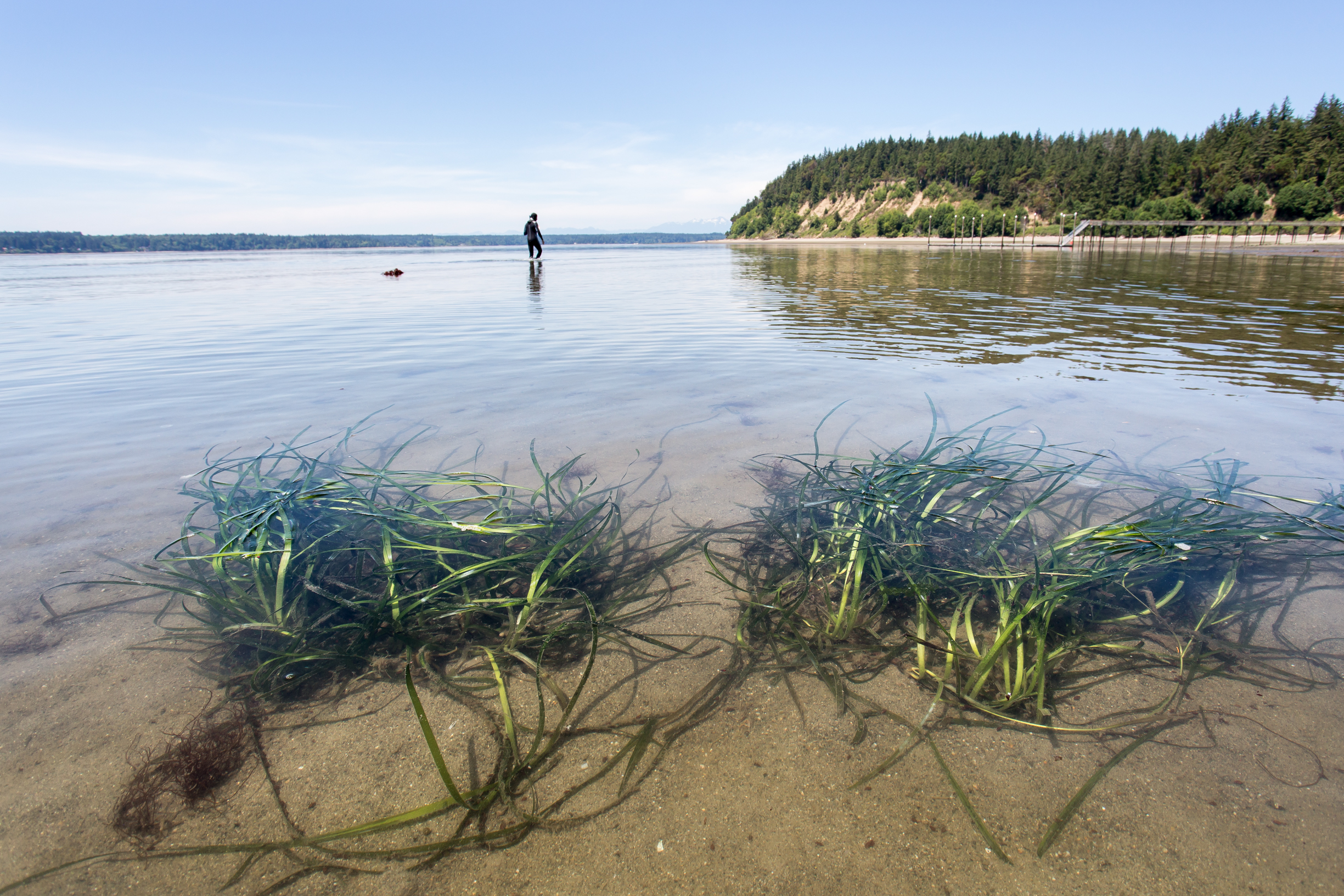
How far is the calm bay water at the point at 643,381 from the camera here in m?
4.48

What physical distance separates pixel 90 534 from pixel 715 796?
12.5 feet

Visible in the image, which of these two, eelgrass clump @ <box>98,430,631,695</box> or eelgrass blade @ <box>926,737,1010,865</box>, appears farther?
eelgrass clump @ <box>98,430,631,695</box>

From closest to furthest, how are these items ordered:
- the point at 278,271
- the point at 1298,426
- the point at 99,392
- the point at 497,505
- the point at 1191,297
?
the point at 497,505 → the point at 1298,426 → the point at 99,392 → the point at 1191,297 → the point at 278,271

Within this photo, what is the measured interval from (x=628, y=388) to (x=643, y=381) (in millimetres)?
407

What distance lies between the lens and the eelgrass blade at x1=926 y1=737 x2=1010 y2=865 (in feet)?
5.49

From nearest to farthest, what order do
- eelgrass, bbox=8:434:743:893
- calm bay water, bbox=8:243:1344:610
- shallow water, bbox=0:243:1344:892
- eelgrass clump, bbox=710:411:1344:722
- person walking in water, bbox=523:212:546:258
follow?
eelgrass, bbox=8:434:743:893, eelgrass clump, bbox=710:411:1344:722, shallow water, bbox=0:243:1344:892, calm bay water, bbox=8:243:1344:610, person walking in water, bbox=523:212:546:258

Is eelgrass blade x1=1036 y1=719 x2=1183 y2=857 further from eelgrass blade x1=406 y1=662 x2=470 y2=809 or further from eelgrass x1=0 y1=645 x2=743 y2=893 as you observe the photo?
eelgrass blade x1=406 y1=662 x2=470 y2=809

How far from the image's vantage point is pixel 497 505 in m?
3.39

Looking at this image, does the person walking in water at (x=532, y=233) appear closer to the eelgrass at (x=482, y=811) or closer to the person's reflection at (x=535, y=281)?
the person's reflection at (x=535, y=281)

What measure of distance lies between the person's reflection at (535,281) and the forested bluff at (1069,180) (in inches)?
2201

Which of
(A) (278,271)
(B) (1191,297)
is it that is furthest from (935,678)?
(A) (278,271)

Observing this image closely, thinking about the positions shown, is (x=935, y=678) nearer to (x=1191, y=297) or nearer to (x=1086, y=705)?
(x=1086, y=705)

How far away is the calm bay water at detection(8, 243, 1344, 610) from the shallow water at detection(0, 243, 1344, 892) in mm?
37

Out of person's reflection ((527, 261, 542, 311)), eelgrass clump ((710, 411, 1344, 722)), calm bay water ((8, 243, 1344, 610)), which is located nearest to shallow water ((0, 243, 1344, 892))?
calm bay water ((8, 243, 1344, 610))
